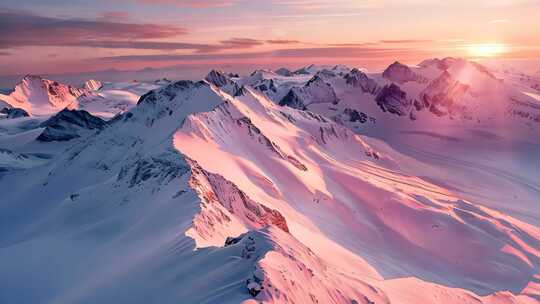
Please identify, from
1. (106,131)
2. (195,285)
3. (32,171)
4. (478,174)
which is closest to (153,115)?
(106,131)

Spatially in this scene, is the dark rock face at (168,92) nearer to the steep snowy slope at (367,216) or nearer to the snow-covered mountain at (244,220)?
the snow-covered mountain at (244,220)

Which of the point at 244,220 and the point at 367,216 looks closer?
the point at 244,220

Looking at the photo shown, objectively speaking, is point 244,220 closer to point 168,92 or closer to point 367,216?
point 367,216

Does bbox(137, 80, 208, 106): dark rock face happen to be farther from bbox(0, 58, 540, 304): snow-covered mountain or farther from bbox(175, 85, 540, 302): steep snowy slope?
bbox(175, 85, 540, 302): steep snowy slope

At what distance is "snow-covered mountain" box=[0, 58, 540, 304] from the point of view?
42094 millimetres

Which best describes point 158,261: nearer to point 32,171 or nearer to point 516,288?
point 516,288

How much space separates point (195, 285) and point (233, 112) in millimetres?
94479

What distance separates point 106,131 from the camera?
131m

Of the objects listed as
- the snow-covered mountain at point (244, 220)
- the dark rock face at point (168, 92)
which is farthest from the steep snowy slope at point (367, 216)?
the dark rock face at point (168, 92)

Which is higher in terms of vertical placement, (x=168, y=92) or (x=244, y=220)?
(x=244, y=220)

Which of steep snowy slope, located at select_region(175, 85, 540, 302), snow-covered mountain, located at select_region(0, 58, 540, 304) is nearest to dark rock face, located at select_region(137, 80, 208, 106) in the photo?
snow-covered mountain, located at select_region(0, 58, 540, 304)

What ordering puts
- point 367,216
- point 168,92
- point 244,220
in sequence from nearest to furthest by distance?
point 244,220 < point 367,216 < point 168,92

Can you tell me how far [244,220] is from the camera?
218ft

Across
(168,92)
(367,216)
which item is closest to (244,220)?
(367,216)
